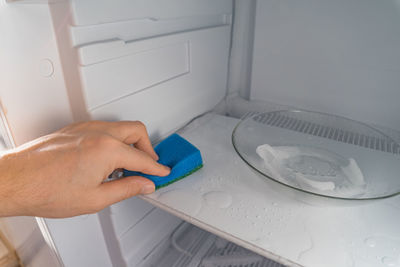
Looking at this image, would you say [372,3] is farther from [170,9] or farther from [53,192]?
[53,192]

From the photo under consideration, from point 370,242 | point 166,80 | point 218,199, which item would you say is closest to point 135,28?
point 166,80

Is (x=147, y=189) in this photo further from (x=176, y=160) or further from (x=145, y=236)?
(x=145, y=236)

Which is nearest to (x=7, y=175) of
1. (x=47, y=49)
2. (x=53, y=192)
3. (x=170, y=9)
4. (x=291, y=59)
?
(x=53, y=192)

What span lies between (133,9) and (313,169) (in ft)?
1.89

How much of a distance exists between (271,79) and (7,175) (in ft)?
2.68

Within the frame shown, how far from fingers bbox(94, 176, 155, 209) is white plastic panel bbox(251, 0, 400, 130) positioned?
62 centimetres

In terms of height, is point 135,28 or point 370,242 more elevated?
point 135,28

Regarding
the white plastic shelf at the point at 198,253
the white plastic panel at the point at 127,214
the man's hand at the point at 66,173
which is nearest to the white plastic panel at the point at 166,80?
the man's hand at the point at 66,173

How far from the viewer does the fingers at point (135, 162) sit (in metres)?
0.51

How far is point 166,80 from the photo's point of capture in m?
0.75

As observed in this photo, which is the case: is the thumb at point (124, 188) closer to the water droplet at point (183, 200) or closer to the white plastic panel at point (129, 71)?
the water droplet at point (183, 200)

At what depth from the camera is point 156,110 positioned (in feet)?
2.45

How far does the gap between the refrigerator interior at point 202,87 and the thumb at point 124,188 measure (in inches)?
1.6

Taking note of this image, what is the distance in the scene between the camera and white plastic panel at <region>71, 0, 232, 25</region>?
51cm
